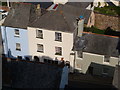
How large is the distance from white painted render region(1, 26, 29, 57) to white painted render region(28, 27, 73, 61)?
35.8 inches

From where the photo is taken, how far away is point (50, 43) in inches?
1646

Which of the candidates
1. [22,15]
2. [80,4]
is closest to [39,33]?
[22,15]

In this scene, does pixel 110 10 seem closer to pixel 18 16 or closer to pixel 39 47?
pixel 39 47

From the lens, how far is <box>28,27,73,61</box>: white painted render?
40.8 m

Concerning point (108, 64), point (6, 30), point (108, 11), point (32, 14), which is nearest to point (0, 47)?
point (6, 30)

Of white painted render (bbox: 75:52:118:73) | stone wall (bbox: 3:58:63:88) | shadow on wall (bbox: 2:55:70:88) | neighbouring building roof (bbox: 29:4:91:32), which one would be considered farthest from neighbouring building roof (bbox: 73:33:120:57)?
stone wall (bbox: 3:58:63:88)

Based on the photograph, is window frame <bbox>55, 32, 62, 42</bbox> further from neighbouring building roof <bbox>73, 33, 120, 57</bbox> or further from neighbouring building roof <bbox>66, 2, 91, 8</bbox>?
neighbouring building roof <bbox>66, 2, 91, 8</bbox>

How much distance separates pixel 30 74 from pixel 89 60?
1313 centimetres

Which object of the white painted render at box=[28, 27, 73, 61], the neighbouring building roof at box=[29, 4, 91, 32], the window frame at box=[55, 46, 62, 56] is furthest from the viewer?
the window frame at box=[55, 46, 62, 56]

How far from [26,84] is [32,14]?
16653 millimetres

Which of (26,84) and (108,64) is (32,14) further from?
(26,84)

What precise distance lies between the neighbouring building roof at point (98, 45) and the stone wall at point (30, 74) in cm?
1177

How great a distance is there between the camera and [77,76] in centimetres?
4062

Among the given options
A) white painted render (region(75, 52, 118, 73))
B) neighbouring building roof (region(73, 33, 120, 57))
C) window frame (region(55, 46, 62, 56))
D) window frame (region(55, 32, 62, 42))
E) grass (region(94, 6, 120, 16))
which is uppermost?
grass (region(94, 6, 120, 16))
